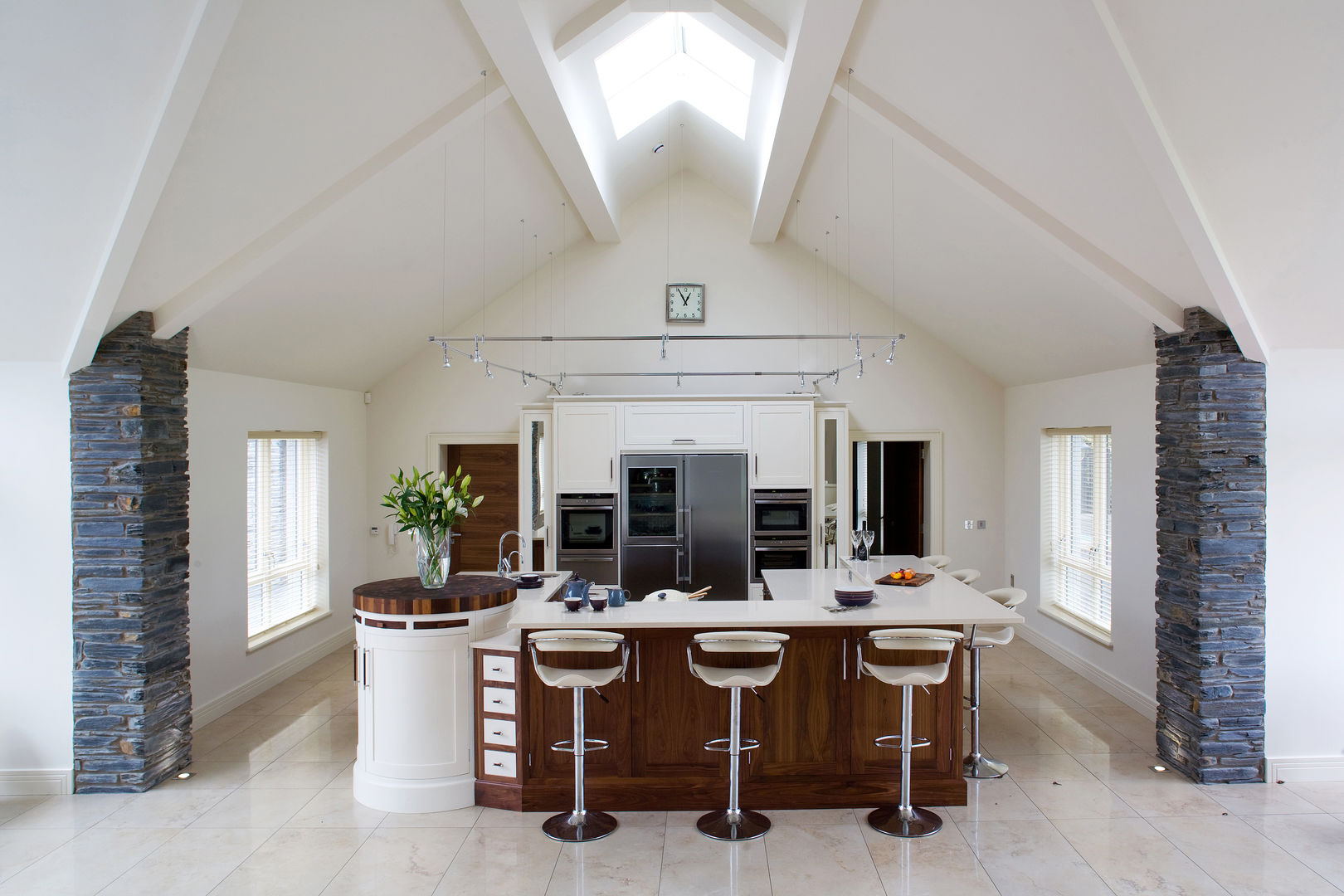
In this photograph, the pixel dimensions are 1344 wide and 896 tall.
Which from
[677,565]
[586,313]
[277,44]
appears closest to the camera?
[277,44]

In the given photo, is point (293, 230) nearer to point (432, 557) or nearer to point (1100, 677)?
point (432, 557)

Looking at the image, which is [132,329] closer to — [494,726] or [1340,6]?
[494,726]

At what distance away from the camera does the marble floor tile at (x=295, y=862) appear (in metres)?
3.46

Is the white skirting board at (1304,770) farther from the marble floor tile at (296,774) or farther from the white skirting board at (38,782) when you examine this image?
the white skirting board at (38,782)

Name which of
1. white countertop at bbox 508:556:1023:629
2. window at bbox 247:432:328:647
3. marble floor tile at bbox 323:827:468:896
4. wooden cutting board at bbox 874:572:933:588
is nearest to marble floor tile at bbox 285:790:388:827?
marble floor tile at bbox 323:827:468:896

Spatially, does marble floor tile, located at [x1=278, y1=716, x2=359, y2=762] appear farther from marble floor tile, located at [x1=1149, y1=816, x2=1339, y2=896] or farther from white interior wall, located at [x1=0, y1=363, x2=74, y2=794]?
marble floor tile, located at [x1=1149, y1=816, x2=1339, y2=896]

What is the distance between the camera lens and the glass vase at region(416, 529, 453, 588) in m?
4.33

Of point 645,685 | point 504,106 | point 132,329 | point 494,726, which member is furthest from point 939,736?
point 132,329

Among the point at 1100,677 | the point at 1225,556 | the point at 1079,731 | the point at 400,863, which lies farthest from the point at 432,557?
the point at 1100,677

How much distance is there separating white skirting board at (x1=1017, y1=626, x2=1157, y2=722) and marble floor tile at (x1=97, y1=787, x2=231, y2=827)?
5.60 m

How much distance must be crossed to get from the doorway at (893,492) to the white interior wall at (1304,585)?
3.65 metres

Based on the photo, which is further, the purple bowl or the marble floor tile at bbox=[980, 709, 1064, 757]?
the marble floor tile at bbox=[980, 709, 1064, 757]

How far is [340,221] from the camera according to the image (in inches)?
194

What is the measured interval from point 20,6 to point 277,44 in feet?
3.01
